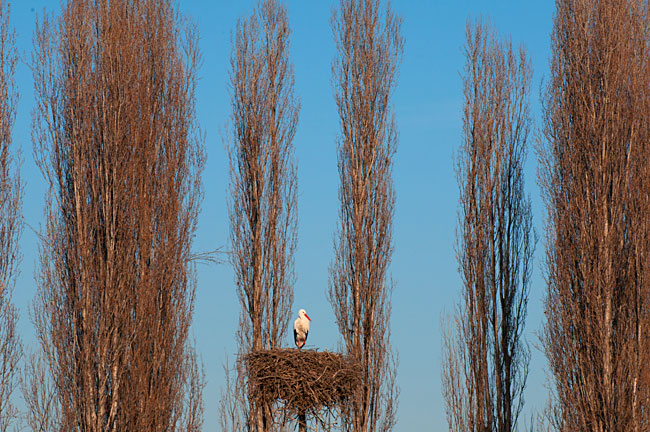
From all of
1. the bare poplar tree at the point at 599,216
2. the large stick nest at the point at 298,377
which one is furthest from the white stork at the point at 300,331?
the bare poplar tree at the point at 599,216

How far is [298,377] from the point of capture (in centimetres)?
1224

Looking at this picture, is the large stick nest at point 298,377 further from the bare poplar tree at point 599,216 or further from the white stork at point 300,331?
the bare poplar tree at point 599,216

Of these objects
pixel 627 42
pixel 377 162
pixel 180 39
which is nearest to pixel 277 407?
pixel 377 162

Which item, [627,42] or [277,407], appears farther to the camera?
[627,42]

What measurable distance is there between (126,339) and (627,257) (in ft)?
22.8

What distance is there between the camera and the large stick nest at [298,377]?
40.2ft

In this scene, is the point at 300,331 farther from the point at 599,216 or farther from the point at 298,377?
the point at 599,216

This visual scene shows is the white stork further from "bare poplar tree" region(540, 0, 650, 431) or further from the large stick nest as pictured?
"bare poplar tree" region(540, 0, 650, 431)

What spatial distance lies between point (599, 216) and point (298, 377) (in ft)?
16.0

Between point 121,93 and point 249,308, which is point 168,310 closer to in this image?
point 249,308

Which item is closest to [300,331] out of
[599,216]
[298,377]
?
[298,377]

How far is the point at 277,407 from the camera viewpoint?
12633mm

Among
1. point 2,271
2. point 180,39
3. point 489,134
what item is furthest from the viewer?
point 489,134

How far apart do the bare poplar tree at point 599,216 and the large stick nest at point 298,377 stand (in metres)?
3.23
